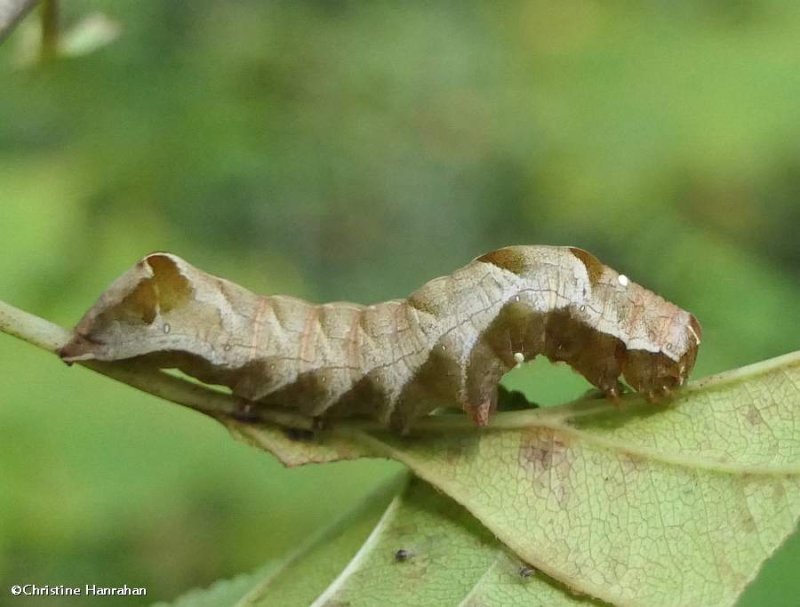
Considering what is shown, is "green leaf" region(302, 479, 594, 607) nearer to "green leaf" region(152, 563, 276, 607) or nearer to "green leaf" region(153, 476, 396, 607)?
"green leaf" region(153, 476, 396, 607)

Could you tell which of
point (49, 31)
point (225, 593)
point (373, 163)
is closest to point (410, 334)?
point (225, 593)

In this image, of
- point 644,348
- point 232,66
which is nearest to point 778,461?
point 644,348

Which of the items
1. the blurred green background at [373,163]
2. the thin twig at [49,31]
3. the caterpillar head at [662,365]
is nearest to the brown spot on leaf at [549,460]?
the caterpillar head at [662,365]

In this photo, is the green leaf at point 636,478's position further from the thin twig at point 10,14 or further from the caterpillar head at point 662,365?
the thin twig at point 10,14

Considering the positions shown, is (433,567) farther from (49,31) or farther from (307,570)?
(49,31)

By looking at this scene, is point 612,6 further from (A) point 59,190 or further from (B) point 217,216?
(A) point 59,190

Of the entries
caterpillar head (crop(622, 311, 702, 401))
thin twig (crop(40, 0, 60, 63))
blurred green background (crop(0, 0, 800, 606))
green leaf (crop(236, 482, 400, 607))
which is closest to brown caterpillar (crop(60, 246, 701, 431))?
caterpillar head (crop(622, 311, 702, 401))

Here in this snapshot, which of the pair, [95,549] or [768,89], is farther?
[768,89]
